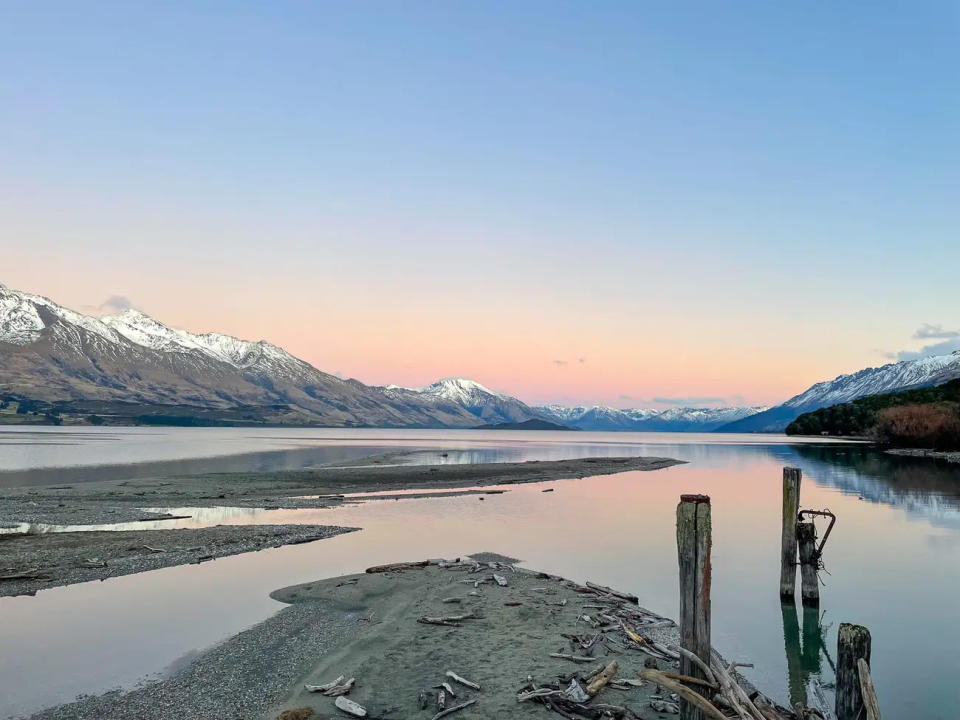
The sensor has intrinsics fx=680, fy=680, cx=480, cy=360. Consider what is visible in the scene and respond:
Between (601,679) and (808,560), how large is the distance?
514 inches

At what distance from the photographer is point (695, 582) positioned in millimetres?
11680

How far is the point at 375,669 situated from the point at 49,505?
34190 millimetres

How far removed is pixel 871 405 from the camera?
629ft

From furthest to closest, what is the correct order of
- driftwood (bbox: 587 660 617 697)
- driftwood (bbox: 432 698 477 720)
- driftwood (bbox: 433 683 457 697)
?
1. driftwood (bbox: 433 683 457 697)
2. driftwood (bbox: 587 660 617 697)
3. driftwood (bbox: 432 698 477 720)

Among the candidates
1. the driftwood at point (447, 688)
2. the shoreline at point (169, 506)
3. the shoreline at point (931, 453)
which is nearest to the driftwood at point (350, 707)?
the driftwood at point (447, 688)

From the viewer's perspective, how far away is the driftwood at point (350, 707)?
1245cm

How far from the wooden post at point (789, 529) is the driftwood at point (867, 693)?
40.0 feet

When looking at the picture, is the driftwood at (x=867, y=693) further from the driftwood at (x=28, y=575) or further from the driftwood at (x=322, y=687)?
the driftwood at (x=28, y=575)

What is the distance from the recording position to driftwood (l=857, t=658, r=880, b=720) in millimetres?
10359

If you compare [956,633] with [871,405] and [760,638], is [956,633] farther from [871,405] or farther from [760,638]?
[871,405]

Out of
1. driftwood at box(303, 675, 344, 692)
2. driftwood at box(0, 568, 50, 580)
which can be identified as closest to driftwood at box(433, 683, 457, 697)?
driftwood at box(303, 675, 344, 692)

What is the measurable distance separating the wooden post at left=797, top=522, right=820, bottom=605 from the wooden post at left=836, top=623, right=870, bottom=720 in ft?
40.9

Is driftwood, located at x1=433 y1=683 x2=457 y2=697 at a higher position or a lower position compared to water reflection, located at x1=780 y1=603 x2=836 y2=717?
higher

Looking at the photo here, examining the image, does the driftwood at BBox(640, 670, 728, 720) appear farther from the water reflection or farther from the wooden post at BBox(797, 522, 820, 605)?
the wooden post at BBox(797, 522, 820, 605)
